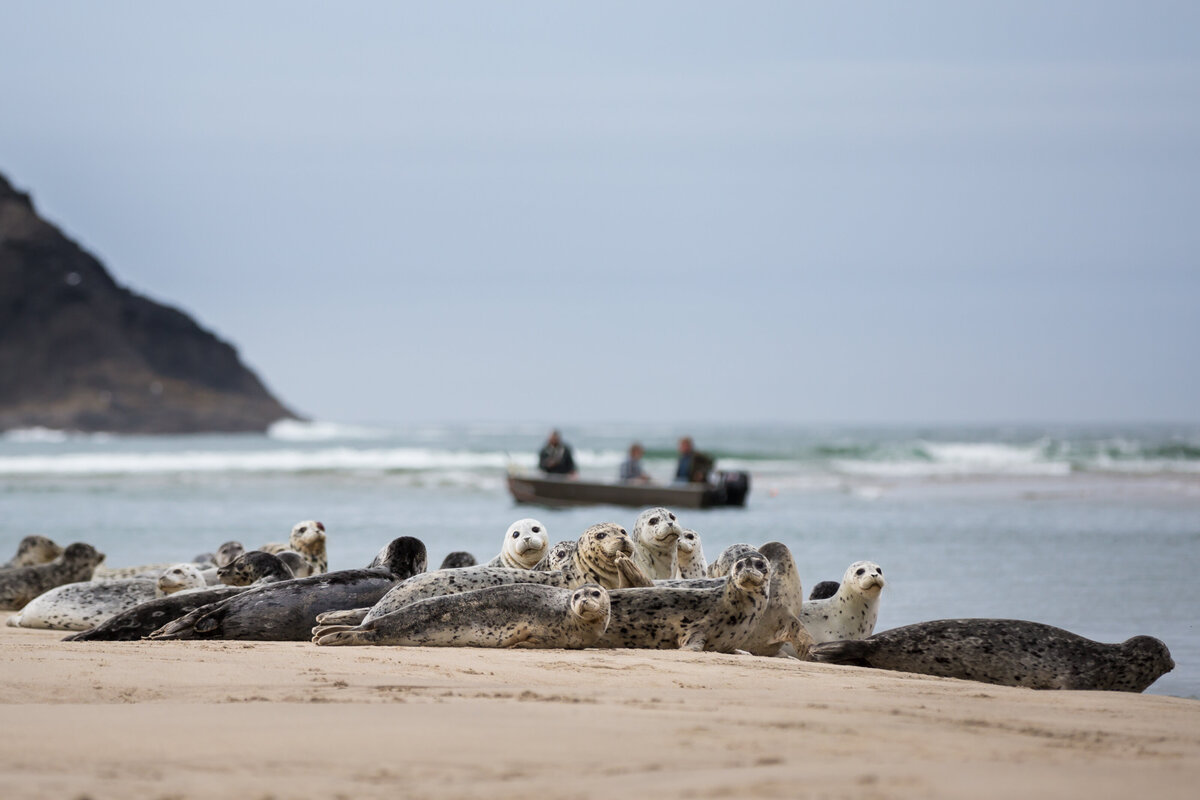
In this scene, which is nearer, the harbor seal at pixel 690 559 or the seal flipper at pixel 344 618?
the seal flipper at pixel 344 618

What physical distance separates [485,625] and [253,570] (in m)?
2.25

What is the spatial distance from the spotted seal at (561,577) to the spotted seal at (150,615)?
95 cm

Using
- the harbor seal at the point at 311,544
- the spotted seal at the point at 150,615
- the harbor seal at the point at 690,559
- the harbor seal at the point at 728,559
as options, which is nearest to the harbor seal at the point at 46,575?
the harbor seal at the point at 311,544

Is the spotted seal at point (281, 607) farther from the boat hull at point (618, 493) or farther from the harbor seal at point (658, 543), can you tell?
the boat hull at point (618, 493)

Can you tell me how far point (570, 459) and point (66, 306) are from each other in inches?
3412

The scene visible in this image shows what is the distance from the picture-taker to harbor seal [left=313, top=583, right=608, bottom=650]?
685 centimetres

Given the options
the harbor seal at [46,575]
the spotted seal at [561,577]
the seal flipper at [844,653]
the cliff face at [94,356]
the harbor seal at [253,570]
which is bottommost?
the harbor seal at [46,575]

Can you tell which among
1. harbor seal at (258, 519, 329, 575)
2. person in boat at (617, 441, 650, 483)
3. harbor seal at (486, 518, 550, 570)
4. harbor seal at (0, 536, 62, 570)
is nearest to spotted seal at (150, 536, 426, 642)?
harbor seal at (486, 518, 550, 570)

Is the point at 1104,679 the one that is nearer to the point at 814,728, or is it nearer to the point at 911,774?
the point at 814,728

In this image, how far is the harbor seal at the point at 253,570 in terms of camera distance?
27.7 feet

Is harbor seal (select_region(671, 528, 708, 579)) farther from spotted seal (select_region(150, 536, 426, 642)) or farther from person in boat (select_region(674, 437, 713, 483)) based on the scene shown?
person in boat (select_region(674, 437, 713, 483))

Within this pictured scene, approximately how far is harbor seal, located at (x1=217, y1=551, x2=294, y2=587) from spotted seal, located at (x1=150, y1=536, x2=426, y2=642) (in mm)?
758

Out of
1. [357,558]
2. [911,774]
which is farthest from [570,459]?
[911,774]

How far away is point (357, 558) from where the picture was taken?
13164mm
